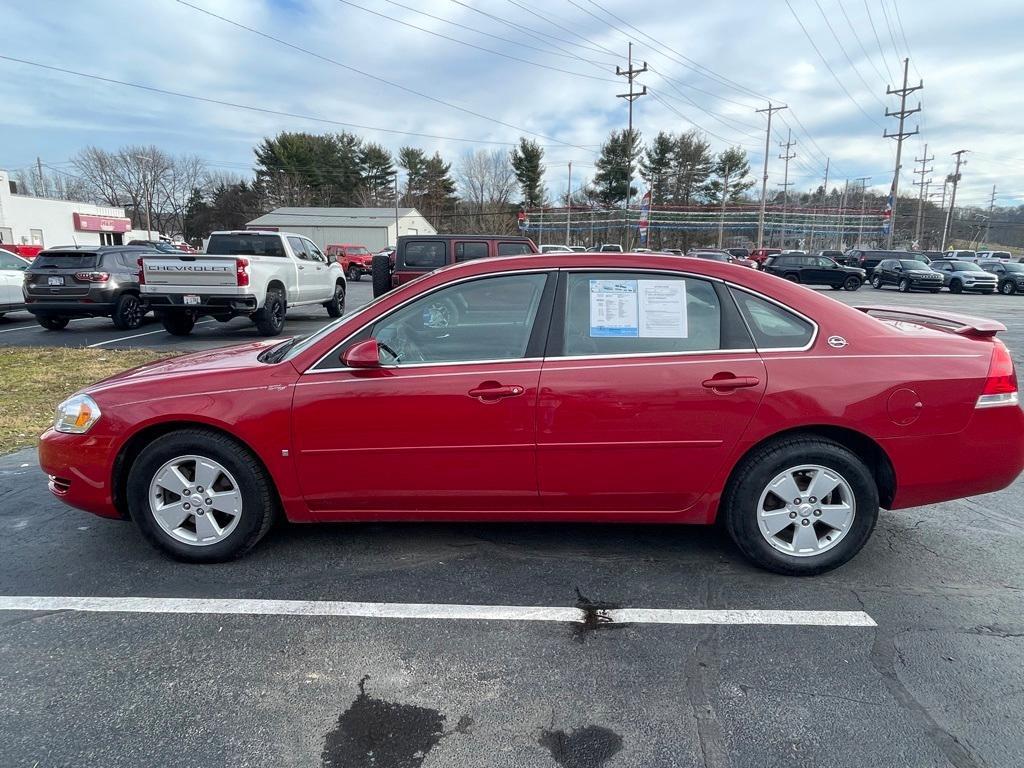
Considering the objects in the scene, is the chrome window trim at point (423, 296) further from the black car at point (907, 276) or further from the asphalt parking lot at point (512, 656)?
the black car at point (907, 276)

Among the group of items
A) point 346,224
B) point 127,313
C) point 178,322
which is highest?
point 346,224

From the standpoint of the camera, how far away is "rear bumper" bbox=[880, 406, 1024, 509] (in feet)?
9.89

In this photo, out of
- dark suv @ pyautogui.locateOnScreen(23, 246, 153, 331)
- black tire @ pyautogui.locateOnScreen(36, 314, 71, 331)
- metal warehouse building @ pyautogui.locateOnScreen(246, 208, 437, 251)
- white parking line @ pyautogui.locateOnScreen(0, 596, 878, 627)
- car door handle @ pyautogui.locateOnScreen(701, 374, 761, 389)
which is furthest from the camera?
metal warehouse building @ pyautogui.locateOnScreen(246, 208, 437, 251)

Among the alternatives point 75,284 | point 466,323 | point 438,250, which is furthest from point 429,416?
point 75,284

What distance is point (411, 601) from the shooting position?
2.96 metres

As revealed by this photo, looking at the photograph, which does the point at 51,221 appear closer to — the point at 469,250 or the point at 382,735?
the point at 469,250

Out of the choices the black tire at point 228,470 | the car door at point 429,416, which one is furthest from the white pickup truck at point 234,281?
the car door at point 429,416

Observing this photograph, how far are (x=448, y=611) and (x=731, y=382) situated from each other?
1.74m

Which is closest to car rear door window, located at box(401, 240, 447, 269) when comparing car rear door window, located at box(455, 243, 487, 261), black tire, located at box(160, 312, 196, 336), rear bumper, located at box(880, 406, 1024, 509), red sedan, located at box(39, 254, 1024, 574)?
car rear door window, located at box(455, 243, 487, 261)

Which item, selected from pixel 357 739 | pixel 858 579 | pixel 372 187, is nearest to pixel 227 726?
pixel 357 739

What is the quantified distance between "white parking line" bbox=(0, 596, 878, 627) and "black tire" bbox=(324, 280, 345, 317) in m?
13.0

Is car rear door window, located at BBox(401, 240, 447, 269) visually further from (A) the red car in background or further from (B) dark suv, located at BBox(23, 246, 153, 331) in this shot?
(A) the red car in background

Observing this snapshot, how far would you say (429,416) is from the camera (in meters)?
3.01

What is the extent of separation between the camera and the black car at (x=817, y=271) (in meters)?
28.3
